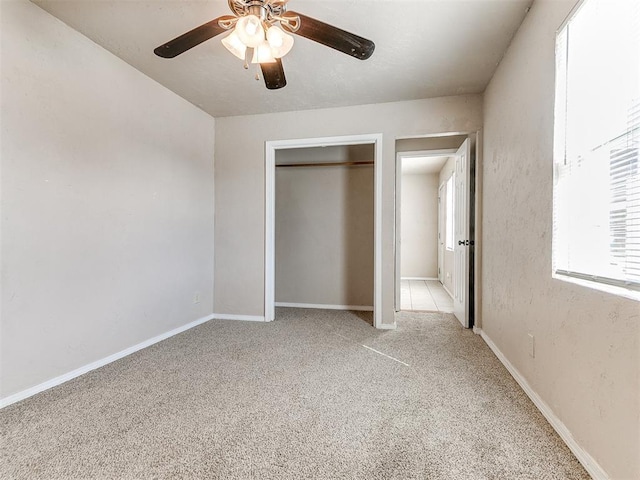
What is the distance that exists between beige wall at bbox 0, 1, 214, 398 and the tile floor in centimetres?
324

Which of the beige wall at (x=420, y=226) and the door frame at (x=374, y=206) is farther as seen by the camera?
the beige wall at (x=420, y=226)

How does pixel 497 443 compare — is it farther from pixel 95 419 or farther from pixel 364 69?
pixel 364 69

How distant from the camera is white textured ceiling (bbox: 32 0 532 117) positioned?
192cm

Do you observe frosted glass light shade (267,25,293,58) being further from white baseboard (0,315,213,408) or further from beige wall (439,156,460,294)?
beige wall (439,156,460,294)

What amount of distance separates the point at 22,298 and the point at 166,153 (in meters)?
1.70

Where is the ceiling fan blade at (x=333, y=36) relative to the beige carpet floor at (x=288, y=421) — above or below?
above

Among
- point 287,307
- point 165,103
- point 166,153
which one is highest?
point 165,103

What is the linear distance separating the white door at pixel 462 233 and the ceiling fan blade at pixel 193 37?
8.90ft

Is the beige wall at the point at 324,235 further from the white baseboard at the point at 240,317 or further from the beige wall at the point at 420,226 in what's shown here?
the beige wall at the point at 420,226

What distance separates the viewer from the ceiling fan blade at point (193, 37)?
1558 mm

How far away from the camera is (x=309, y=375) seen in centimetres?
218

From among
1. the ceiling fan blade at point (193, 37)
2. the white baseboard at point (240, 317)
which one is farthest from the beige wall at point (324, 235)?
the ceiling fan blade at point (193, 37)

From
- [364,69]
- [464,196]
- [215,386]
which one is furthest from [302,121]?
[215,386]

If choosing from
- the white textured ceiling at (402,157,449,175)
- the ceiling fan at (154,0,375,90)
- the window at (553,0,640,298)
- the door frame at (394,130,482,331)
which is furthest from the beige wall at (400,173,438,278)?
the ceiling fan at (154,0,375,90)
